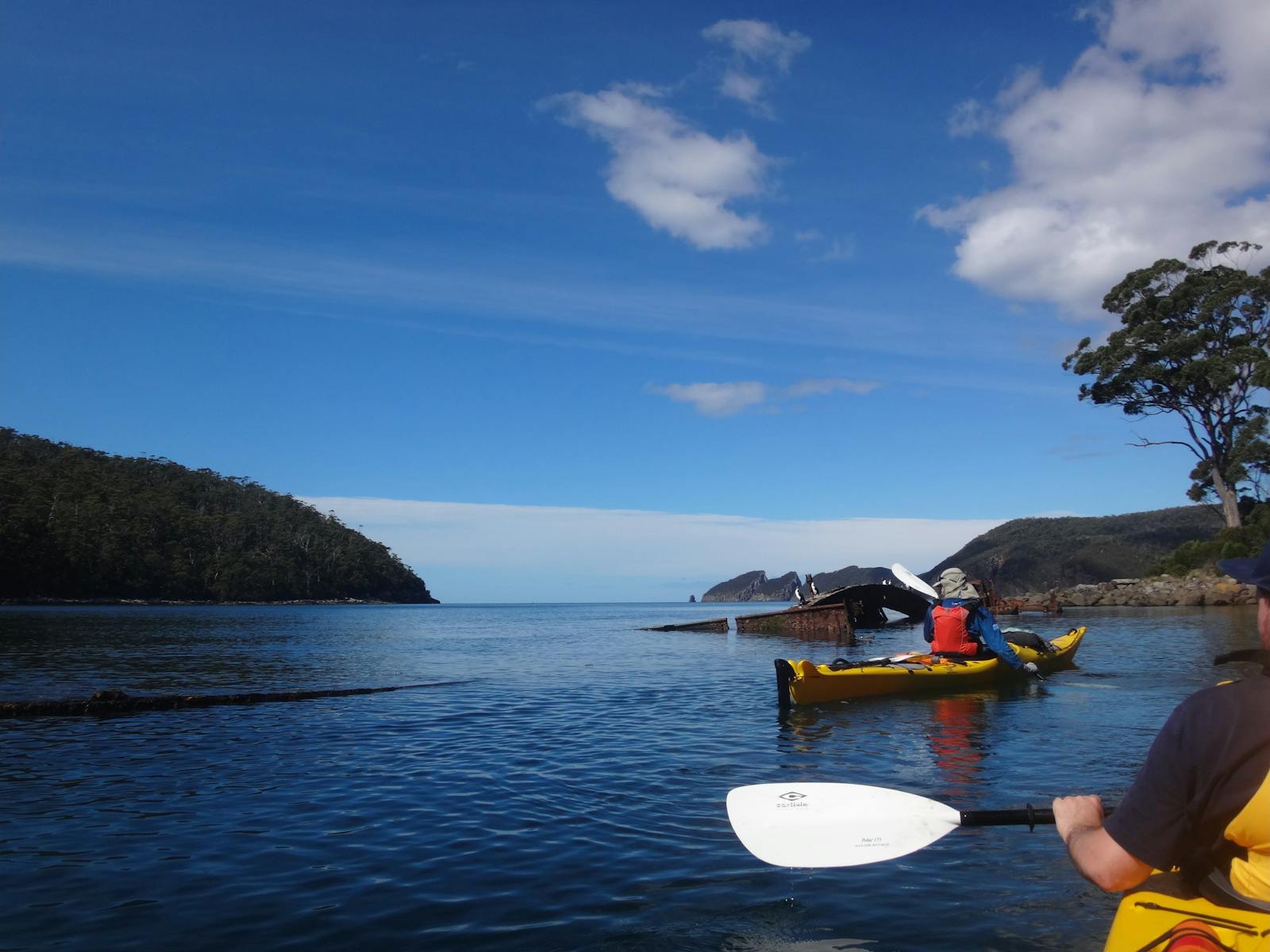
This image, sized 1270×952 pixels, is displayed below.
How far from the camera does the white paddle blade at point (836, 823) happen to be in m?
5.00

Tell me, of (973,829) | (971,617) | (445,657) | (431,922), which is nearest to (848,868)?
(973,829)

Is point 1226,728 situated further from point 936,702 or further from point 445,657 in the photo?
point 445,657

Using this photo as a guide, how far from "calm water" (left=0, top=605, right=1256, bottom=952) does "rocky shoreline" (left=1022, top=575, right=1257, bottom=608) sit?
109 ft

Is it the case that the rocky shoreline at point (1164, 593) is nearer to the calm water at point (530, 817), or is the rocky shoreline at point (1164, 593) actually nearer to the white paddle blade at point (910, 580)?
the white paddle blade at point (910, 580)

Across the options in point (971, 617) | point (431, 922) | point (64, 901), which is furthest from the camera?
point (971, 617)

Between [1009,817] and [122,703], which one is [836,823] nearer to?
[1009,817]

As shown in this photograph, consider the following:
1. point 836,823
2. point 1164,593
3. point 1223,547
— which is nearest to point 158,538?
point 1164,593

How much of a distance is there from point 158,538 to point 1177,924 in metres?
136

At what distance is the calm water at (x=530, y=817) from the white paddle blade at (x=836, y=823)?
0.72 metres

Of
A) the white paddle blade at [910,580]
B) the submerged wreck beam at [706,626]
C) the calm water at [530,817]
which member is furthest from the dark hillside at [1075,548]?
the calm water at [530,817]

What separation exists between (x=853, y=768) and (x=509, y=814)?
436cm

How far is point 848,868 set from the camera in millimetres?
6762

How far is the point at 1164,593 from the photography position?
50469 millimetres

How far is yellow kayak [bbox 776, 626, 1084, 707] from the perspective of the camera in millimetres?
15414
